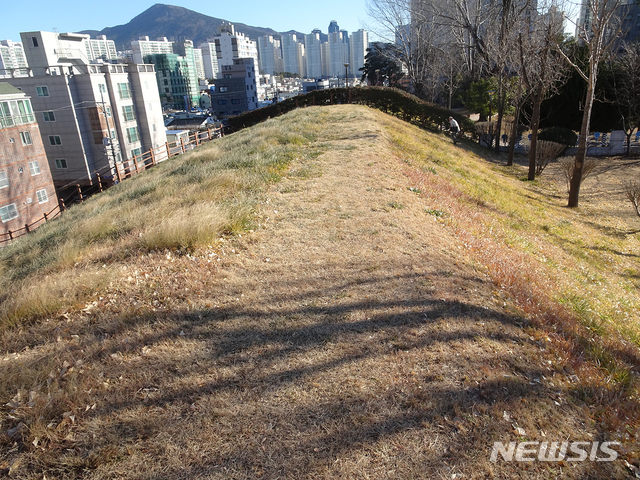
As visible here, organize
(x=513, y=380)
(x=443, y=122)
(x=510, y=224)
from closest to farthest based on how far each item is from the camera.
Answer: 1. (x=513, y=380)
2. (x=510, y=224)
3. (x=443, y=122)

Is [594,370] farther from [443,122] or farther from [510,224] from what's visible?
[443,122]

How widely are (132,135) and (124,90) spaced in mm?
4039

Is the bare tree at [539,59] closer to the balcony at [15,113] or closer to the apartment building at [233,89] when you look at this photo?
the balcony at [15,113]

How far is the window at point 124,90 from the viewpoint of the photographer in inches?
1443

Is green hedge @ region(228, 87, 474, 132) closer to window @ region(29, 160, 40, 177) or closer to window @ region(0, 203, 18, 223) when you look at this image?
window @ region(29, 160, 40, 177)

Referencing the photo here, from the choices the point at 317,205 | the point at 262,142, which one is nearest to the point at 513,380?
the point at 317,205

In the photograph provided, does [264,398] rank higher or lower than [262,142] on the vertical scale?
lower

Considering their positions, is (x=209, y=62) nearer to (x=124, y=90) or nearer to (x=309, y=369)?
(x=124, y=90)

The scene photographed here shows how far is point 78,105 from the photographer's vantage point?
109 feet

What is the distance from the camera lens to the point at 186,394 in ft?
12.1

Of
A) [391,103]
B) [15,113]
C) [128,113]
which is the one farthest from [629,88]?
[128,113]

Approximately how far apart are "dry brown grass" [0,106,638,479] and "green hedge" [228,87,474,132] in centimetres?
2190

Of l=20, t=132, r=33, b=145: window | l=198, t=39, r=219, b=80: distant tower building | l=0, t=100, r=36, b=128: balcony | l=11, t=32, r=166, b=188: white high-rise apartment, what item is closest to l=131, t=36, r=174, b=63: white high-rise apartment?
l=198, t=39, r=219, b=80: distant tower building

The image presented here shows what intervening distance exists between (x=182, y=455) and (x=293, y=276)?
2872 millimetres
